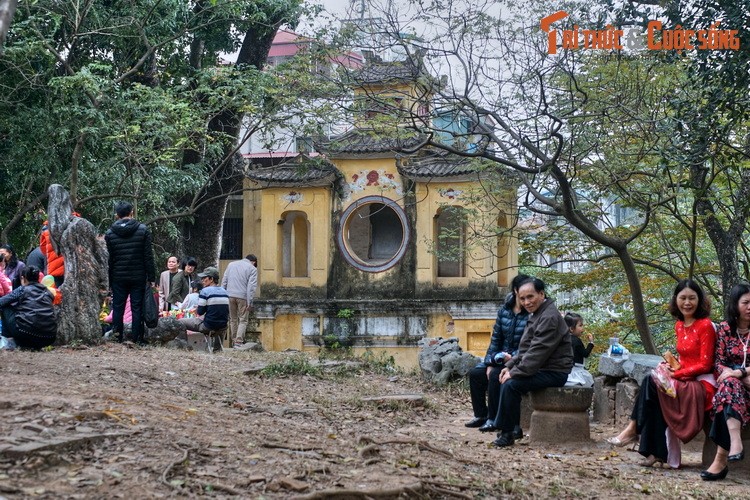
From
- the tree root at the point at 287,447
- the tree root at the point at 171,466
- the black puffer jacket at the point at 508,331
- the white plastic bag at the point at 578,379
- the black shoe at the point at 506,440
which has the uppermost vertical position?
the black puffer jacket at the point at 508,331

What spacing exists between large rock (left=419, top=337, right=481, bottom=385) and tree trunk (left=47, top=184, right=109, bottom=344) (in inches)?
199

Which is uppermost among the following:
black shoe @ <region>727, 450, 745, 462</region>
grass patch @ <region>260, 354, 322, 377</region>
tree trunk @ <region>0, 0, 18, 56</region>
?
tree trunk @ <region>0, 0, 18, 56</region>

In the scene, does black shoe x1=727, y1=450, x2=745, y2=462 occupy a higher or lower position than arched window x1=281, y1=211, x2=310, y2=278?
lower

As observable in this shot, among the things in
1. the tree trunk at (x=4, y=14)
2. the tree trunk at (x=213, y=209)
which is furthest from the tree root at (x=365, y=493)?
the tree trunk at (x=213, y=209)

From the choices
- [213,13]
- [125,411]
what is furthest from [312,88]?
[125,411]

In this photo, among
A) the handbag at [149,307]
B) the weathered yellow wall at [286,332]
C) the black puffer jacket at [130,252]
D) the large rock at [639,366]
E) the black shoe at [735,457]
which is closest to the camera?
the black shoe at [735,457]

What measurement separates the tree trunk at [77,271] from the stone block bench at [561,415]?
20.8 ft

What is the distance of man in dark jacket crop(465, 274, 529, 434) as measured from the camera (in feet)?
31.0

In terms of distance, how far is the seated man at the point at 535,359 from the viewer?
8703 millimetres

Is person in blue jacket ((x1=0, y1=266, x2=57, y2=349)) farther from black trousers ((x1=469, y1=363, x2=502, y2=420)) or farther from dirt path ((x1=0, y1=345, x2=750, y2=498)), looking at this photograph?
black trousers ((x1=469, y1=363, x2=502, y2=420))

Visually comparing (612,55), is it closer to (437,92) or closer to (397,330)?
(437,92)

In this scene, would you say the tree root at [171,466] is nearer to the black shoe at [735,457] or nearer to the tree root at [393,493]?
the tree root at [393,493]

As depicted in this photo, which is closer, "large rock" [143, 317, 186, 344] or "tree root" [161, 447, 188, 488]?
"tree root" [161, 447, 188, 488]

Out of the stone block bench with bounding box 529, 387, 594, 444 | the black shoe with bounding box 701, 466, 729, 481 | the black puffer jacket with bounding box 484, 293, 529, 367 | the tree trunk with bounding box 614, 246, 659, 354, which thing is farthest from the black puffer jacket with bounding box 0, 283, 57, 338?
the black shoe with bounding box 701, 466, 729, 481
